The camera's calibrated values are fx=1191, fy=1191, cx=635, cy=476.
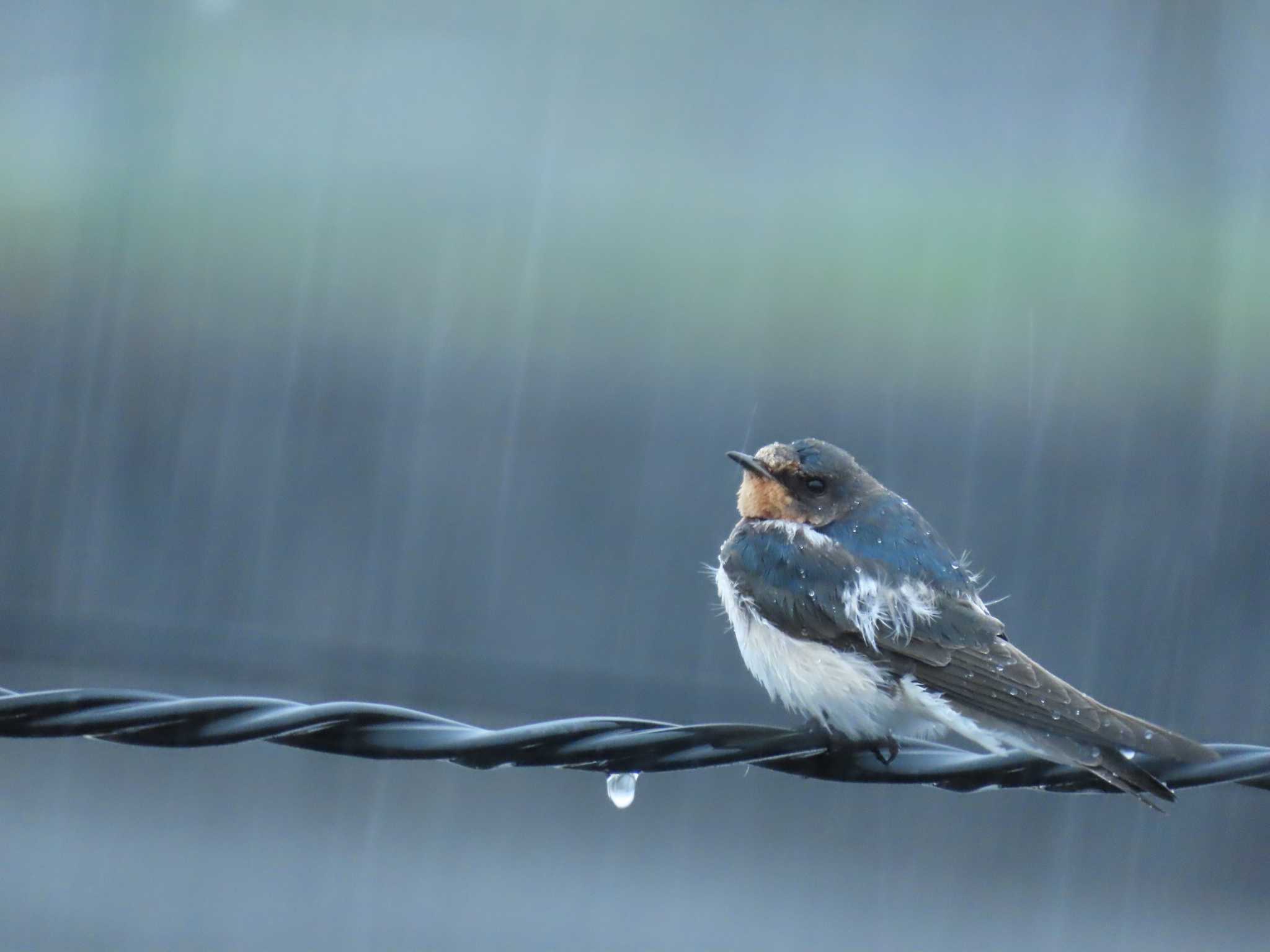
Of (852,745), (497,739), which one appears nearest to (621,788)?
(852,745)

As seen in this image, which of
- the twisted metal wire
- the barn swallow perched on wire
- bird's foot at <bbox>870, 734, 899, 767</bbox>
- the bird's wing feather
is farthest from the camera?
the barn swallow perched on wire

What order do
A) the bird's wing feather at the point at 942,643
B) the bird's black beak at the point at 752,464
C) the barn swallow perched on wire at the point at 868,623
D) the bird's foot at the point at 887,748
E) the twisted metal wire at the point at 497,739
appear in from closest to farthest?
the twisted metal wire at the point at 497,739, the bird's wing feather at the point at 942,643, the bird's foot at the point at 887,748, the barn swallow perched on wire at the point at 868,623, the bird's black beak at the point at 752,464

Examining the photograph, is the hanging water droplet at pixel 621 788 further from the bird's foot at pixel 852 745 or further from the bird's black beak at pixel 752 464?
the bird's black beak at pixel 752 464

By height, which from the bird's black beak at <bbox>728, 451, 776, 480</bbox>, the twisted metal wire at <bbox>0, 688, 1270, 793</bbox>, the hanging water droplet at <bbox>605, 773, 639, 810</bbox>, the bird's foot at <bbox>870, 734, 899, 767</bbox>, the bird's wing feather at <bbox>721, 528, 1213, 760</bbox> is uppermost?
the bird's black beak at <bbox>728, 451, 776, 480</bbox>

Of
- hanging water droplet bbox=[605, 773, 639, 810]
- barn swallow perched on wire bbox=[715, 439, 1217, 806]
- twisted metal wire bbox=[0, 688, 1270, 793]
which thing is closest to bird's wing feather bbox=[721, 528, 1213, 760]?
barn swallow perched on wire bbox=[715, 439, 1217, 806]

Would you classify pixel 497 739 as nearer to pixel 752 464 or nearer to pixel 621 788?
pixel 621 788

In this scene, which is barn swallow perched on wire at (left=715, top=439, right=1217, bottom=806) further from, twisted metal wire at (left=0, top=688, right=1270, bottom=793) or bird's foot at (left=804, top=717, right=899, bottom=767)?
twisted metal wire at (left=0, top=688, right=1270, bottom=793)

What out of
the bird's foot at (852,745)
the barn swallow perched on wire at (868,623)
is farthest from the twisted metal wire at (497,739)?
the barn swallow perched on wire at (868,623)

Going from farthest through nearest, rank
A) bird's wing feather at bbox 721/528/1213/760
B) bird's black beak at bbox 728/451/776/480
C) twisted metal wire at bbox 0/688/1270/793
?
bird's black beak at bbox 728/451/776/480 → bird's wing feather at bbox 721/528/1213/760 → twisted metal wire at bbox 0/688/1270/793

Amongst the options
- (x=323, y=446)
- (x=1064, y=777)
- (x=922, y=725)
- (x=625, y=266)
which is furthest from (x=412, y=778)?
(x=1064, y=777)
